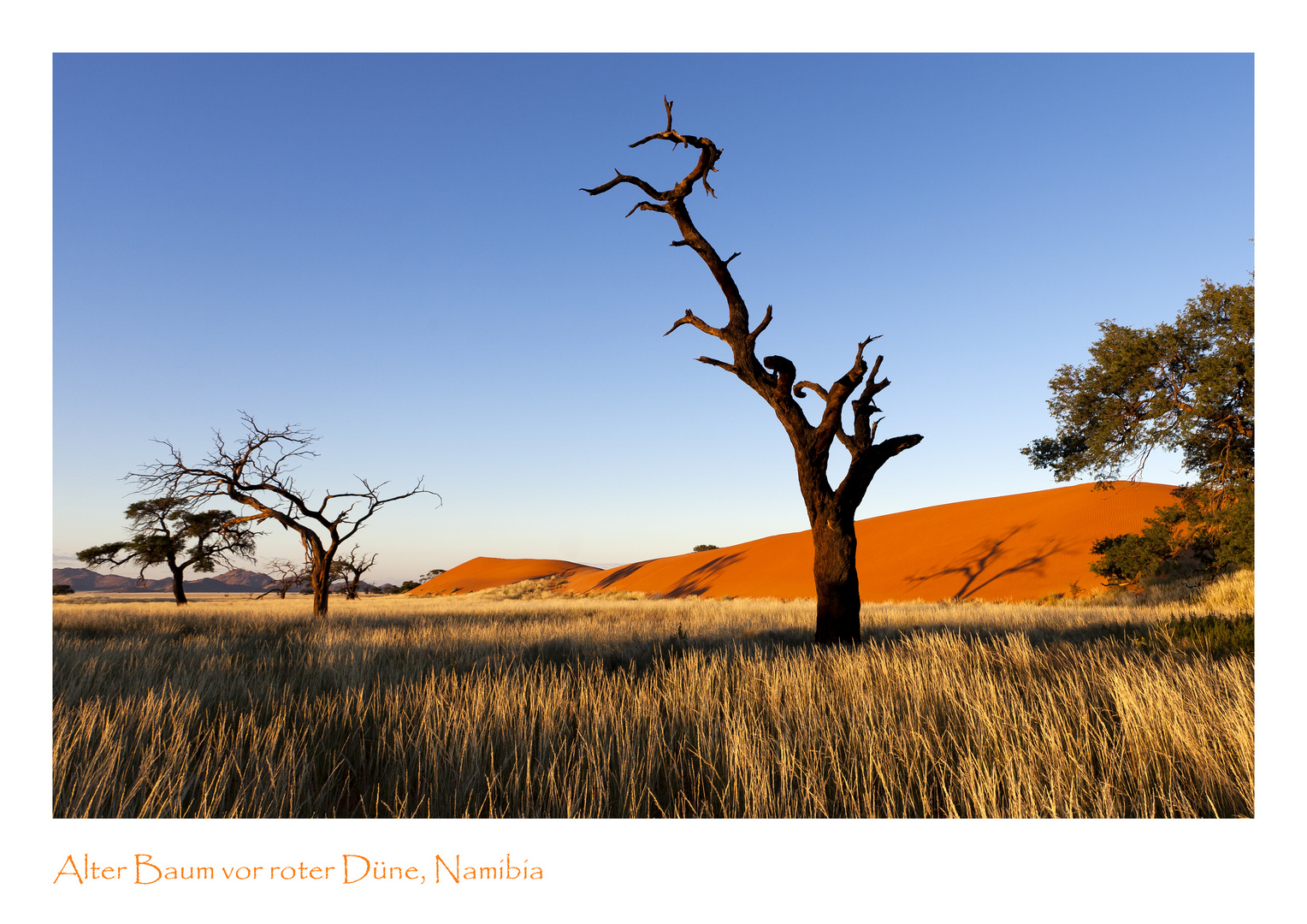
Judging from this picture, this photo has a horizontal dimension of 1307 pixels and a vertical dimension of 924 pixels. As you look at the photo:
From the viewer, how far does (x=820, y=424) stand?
883cm

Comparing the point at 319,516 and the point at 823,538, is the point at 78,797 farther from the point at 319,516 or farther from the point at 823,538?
the point at 319,516

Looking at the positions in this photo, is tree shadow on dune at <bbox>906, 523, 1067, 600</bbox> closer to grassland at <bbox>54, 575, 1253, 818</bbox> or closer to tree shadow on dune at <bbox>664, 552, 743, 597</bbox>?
tree shadow on dune at <bbox>664, 552, 743, 597</bbox>

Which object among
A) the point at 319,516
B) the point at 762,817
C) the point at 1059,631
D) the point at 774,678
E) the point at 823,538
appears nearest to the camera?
the point at 762,817

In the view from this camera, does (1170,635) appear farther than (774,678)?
Yes

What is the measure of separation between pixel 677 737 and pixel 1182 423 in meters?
20.4

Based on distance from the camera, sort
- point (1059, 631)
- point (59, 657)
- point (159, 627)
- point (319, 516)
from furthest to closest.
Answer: point (319, 516) → point (159, 627) → point (1059, 631) → point (59, 657)

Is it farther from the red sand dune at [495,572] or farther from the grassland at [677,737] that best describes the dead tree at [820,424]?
the red sand dune at [495,572]

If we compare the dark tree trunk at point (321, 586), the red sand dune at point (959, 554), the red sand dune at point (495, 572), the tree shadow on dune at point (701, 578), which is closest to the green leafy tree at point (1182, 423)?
the red sand dune at point (959, 554)

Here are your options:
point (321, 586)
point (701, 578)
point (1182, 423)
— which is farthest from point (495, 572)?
point (1182, 423)

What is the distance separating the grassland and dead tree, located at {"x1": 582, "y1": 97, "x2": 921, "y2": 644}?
174 centimetres

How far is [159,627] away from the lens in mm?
11688

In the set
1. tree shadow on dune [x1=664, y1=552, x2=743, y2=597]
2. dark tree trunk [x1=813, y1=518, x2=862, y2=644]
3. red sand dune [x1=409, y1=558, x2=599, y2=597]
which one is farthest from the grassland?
red sand dune [x1=409, y1=558, x2=599, y2=597]

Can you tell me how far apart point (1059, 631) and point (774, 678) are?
6884 millimetres
